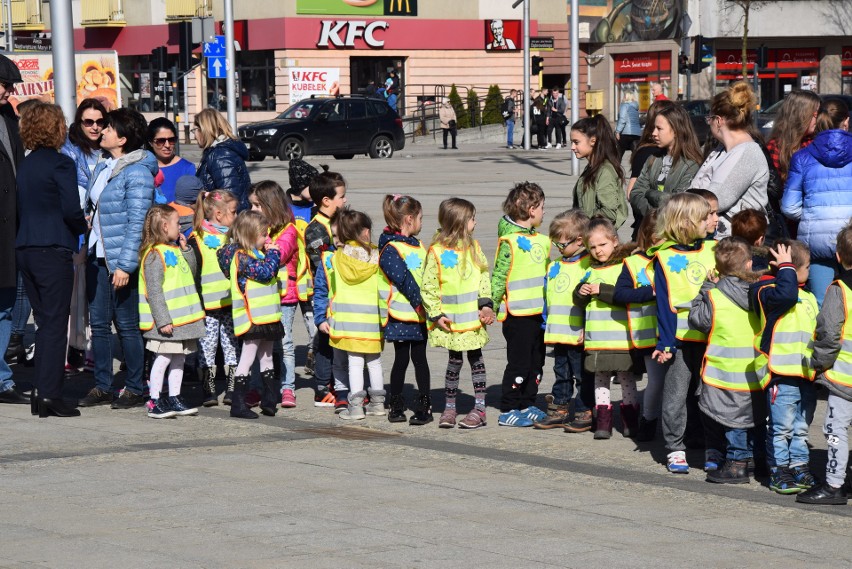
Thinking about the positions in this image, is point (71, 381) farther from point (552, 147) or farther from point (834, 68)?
point (834, 68)

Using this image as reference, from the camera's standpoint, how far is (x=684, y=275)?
25.6 feet

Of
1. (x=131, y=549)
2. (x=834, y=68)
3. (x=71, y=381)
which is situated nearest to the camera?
(x=131, y=549)

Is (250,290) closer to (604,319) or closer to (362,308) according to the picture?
(362,308)

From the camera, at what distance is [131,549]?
234 inches

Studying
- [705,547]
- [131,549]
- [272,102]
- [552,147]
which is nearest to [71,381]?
[131,549]

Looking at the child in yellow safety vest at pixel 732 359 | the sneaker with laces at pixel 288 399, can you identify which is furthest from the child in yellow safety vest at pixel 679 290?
the sneaker with laces at pixel 288 399

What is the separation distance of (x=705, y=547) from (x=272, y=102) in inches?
1902

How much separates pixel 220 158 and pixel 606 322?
3.36 m

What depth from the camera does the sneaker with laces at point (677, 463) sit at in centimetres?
757

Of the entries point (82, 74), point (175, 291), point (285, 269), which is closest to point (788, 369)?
point (285, 269)

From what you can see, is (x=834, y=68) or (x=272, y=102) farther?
(x=834, y=68)

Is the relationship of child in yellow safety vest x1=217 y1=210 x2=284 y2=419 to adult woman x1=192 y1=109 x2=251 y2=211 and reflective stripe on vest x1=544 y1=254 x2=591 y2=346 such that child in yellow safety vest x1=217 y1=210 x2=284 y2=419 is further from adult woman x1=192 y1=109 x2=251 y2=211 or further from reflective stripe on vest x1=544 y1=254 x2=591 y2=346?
reflective stripe on vest x1=544 y1=254 x2=591 y2=346

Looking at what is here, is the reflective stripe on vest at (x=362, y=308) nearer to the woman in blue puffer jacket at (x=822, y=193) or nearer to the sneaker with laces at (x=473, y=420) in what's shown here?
the sneaker with laces at (x=473, y=420)

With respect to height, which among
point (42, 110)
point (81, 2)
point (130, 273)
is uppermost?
point (81, 2)
